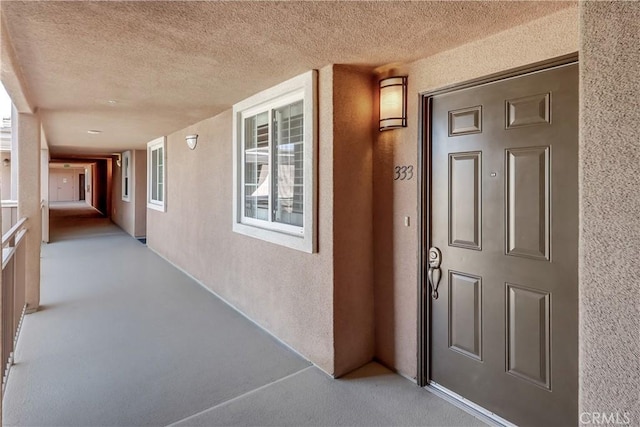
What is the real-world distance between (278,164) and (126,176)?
8694mm

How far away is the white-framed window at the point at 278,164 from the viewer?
288 centimetres

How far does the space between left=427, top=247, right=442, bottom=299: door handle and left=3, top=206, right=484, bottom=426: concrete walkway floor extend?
0.72m

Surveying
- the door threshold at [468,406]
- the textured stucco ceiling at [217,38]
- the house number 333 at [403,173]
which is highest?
the textured stucco ceiling at [217,38]

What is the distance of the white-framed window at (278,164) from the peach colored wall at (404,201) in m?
0.54

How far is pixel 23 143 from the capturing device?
4.07m

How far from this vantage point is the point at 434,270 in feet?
8.39

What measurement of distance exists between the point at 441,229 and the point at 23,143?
444 cm

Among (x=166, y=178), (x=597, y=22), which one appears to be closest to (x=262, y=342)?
(x=597, y=22)

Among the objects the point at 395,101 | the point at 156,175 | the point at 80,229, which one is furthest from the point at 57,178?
the point at 395,101

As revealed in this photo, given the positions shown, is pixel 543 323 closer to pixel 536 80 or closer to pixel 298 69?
pixel 536 80

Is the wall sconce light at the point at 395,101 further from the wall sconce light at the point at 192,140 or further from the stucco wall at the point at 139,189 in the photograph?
the stucco wall at the point at 139,189

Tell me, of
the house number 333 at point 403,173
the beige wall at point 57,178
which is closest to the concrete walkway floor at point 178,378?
the house number 333 at point 403,173
